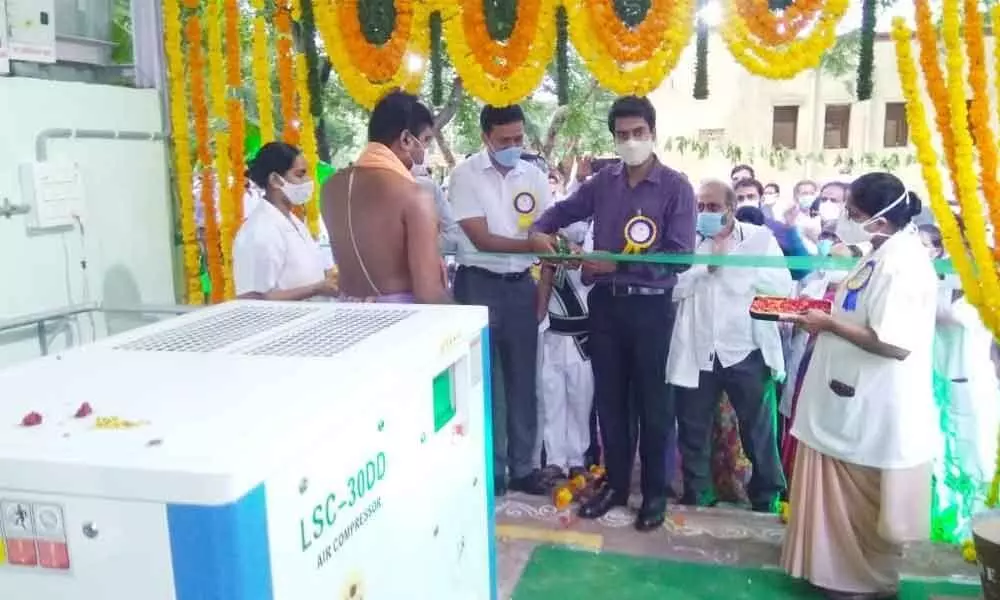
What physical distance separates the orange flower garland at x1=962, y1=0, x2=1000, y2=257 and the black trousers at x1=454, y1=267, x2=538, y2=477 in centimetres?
176

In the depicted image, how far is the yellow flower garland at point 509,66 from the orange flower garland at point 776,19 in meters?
0.78

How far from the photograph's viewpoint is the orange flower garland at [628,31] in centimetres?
359

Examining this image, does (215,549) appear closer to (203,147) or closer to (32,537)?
(32,537)

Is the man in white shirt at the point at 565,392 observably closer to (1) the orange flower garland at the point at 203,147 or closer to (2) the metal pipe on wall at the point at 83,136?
(1) the orange flower garland at the point at 203,147

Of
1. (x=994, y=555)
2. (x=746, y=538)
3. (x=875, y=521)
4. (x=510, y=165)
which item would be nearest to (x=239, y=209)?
(x=510, y=165)

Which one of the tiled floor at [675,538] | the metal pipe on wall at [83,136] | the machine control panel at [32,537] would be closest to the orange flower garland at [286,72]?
the metal pipe on wall at [83,136]

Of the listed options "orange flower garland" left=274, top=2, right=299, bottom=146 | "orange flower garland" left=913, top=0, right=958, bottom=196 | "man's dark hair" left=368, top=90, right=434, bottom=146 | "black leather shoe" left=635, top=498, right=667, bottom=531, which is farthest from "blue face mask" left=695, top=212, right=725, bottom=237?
"orange flower garland" left=274, top=2, right=299, bottom=146

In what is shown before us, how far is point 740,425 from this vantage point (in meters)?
3.85

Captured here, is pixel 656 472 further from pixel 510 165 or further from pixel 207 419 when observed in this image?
pixel 207 419

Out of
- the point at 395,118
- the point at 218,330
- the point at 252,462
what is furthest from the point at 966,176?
the point at 252,462

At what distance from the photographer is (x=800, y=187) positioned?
4.55 meters

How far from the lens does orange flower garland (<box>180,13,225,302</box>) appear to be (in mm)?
4094

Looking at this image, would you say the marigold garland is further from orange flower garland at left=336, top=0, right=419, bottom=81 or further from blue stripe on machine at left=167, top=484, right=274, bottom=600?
blue stripe on machine at left=167, top=484, right=274, bottom=600

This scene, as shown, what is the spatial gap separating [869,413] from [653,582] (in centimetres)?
95
